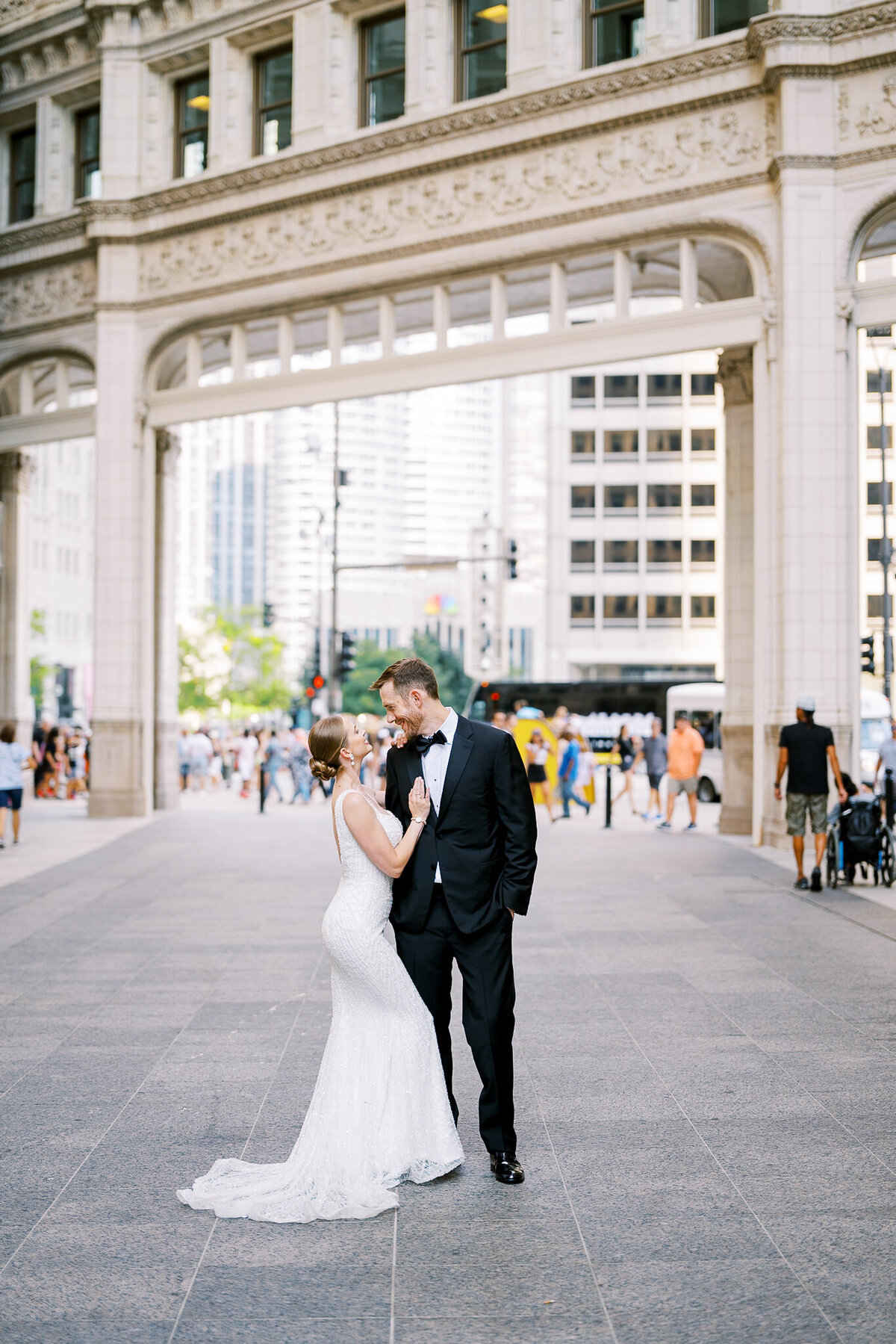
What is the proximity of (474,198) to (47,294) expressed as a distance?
30.3ft

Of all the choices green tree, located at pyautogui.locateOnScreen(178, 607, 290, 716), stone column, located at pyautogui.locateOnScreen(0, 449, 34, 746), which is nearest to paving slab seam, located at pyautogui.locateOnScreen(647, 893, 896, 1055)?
stone column, located at pyautogui.locateOnScreen(0, 449, 34, 746)

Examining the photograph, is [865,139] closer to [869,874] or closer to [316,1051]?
[869,874]

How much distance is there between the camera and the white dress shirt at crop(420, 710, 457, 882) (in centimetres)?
541

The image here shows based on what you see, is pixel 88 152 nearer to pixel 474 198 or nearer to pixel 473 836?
pixel 474 198

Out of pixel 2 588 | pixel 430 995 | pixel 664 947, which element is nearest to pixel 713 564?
pixel 2 588

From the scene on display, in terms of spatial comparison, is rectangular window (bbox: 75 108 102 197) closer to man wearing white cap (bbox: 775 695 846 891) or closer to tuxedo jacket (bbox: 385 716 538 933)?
man wearing white cap (bbox: 775 695 846 891)

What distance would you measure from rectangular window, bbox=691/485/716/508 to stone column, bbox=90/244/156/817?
58288mm

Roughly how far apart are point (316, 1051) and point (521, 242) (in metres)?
15.2

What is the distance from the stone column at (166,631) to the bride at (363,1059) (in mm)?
20901

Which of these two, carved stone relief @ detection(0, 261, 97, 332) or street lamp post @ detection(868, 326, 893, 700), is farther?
street lamp post @ detection(868, 326, 893, 700)

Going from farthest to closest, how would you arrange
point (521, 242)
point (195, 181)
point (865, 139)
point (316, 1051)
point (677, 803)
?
point (677, 803) → point (195, 181) → point (521, 242) → point (865, 139) → point (316, 1051)

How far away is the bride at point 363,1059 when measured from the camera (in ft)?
16.9

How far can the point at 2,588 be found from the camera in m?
30.1

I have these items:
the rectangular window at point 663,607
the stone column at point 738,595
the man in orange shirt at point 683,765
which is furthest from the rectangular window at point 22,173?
the rectangular window at point 663,607
